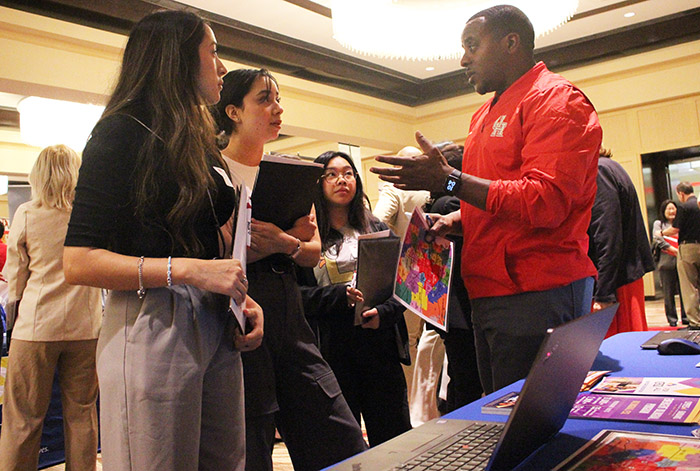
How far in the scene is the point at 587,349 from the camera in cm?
76

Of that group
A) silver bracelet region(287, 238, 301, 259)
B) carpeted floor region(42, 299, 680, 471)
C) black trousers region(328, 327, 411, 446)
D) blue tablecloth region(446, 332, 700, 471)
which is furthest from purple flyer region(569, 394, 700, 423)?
carpeted floor region(42, 299, 680, 471)

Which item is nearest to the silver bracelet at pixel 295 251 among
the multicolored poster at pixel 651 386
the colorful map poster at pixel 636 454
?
the multicolored poster at pixel 651 386

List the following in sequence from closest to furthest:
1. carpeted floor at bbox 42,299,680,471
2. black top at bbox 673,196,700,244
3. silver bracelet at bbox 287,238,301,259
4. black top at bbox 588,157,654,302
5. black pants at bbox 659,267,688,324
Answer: silver bracelet at bbox 287,238,301,259 < black top at bbox 588,157,654,302 < carpeted floor at bbox 42,299,680,471 < black top at bbox 673,196,700,244 < black pants at bbox 659,267,688,324

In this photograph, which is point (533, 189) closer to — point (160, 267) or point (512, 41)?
point (512, 41)

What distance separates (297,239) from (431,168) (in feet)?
1.40

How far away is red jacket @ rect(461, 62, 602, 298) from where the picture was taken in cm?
128

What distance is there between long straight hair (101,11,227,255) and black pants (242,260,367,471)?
0.42 metres

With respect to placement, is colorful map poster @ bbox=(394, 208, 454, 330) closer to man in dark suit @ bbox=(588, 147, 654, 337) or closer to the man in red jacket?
the man in red jacket

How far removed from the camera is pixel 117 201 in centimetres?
102

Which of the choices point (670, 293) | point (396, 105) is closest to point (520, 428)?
point (670, 293)

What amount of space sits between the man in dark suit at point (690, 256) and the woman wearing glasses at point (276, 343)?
5.33 metres

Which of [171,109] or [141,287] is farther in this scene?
[171,109]

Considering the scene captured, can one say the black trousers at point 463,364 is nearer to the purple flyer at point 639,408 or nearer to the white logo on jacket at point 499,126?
the white logo on jacket at point 499,126

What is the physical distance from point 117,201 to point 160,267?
14cm
